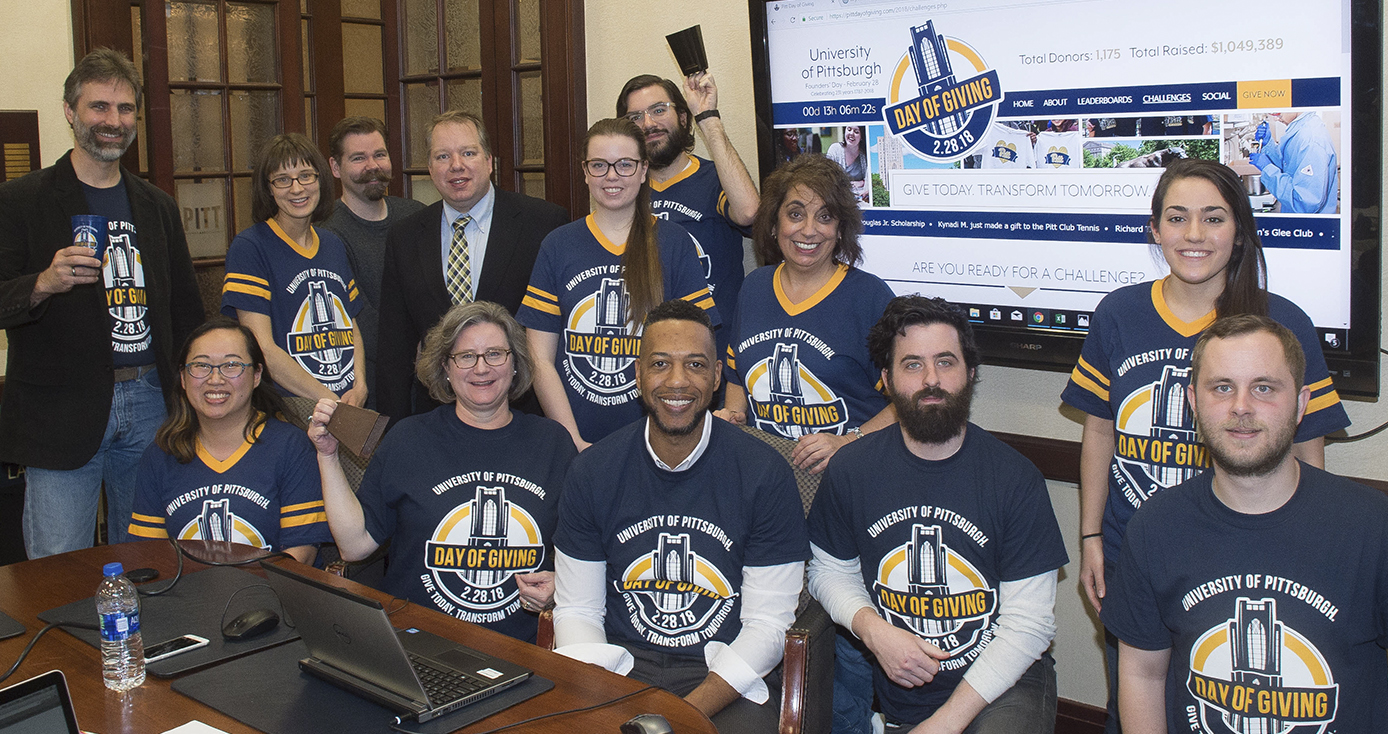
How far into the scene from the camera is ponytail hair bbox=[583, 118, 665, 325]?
9.52 feet

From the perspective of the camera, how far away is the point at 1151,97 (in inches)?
102

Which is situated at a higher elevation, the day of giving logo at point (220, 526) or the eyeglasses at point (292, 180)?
the eyeglasses at point (292, 180)

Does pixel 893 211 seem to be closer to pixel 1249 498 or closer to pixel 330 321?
pixel 1249 498

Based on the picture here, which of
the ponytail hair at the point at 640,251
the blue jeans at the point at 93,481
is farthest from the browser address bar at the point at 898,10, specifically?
the blue jeans at the point at 93,481

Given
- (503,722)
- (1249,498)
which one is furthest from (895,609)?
(503,722)

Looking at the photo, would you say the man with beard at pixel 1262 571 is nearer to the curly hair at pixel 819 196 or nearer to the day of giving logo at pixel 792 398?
the day of giving logo at pixel 792 398

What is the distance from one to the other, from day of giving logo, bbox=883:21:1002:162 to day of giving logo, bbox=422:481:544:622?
4.89 ft

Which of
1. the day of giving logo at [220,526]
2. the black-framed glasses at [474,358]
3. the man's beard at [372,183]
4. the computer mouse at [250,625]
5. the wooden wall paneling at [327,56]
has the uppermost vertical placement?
the wooden wall paneling at [327,56]

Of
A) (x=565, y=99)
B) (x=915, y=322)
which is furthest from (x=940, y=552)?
(x=565, y=99)

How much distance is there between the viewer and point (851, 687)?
263 centimetres

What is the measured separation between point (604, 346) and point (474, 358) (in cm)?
54

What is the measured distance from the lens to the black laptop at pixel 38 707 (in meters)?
1.29

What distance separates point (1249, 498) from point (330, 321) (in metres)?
2.55

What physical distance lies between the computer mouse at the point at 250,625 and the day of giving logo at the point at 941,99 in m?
2.01
